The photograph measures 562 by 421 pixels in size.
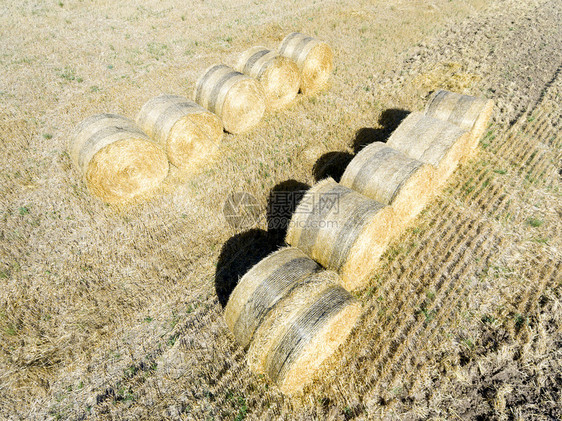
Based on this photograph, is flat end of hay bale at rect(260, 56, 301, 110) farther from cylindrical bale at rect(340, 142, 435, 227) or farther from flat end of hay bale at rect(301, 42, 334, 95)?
cylindrical bale at rect(340, 142, 435, 227)

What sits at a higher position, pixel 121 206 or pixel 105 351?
pixel 121 206

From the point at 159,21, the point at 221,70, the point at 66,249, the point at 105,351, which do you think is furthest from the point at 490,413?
the point at 159,21

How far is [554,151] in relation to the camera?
8.53 m

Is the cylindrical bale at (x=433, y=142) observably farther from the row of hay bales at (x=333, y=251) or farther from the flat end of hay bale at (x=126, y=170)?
the flat end of hay bale at (x=126, y=170)

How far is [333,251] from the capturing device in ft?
18.0

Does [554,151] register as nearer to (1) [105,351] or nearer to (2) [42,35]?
(1) [105,351]

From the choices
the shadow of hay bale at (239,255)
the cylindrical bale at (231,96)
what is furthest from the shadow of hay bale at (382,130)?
the shadow of hay bale at (239,255)

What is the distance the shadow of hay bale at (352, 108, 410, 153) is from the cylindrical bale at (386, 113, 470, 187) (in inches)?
53.0

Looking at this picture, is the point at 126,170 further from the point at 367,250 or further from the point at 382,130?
the point at 382,130

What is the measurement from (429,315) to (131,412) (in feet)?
16.2

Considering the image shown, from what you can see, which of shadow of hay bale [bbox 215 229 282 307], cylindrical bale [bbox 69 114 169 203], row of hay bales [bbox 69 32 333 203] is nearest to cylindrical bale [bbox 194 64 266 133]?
row of hay bales [bbox 69 32 333 203]

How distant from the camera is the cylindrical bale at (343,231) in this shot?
541cm

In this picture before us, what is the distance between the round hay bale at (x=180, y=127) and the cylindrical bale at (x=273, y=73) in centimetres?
257

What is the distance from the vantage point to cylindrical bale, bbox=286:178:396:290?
5406 mm
